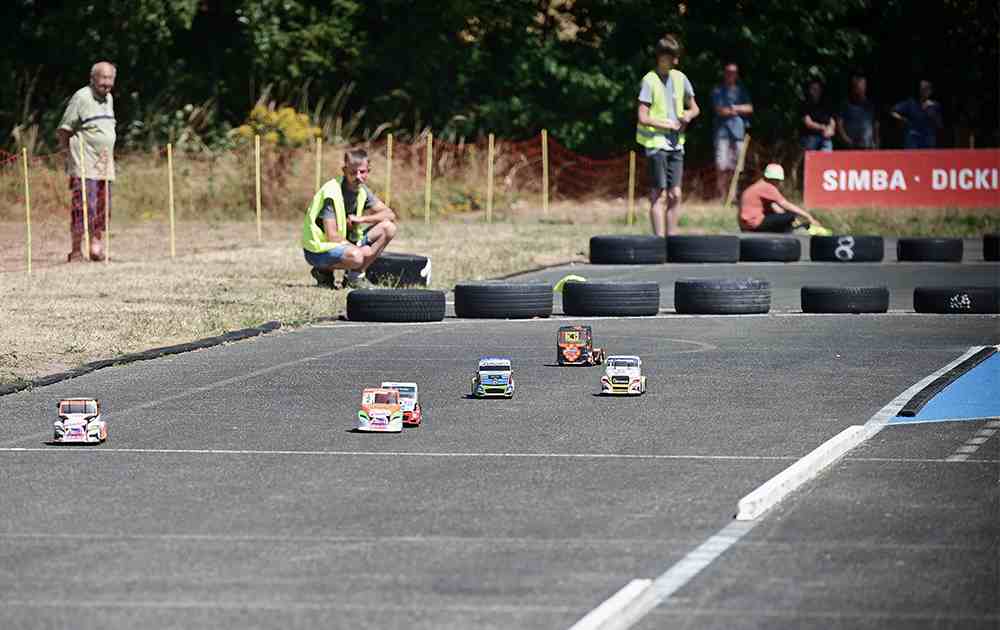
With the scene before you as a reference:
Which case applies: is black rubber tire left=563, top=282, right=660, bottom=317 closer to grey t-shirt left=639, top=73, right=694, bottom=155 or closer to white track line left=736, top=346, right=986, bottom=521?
white track line left=736, top=346, right=986, bottom=521

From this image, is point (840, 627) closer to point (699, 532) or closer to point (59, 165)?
point (699, 532)

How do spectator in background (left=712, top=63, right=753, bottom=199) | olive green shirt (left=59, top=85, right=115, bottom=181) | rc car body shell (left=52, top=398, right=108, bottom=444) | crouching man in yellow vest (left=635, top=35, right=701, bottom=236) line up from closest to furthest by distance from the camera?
1. rc car body shell (left=52, top=398, right=108, bottom=444)
2. olive green shirt (left=59, top=85, right=115, bottom=181)
3. crouching man in yellow vest (left=635, top=35, right=701, bottom=236)
4. spectator in background (left=712, top=63, right=753, bottom=199)

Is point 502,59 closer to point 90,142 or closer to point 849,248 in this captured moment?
point 849,248

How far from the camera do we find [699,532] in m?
7.16

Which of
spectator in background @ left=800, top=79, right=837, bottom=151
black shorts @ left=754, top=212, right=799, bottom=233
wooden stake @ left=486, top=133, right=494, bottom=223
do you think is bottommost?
black shorts @ left=754, top=212, right=799, bottom=233

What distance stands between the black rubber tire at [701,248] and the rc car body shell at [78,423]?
13802 mm

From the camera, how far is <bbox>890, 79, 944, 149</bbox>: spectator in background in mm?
33188

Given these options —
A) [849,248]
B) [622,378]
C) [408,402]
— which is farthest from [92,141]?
[408,402]

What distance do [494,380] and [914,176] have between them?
1864 centimetres

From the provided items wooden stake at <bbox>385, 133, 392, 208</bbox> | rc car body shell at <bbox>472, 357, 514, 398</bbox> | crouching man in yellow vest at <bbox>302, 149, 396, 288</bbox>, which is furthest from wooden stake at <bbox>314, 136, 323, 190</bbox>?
rc car body shell at <bbox>472, 357, 514, 398</bbox>

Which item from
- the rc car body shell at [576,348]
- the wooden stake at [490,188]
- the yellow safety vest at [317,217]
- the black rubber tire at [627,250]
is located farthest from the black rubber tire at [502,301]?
the wooden stake at [490,188]

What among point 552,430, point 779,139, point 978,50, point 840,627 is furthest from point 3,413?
point 978,50

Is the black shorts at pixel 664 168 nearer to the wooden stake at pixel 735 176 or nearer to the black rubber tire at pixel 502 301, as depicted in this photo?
the black rubber tire at pixel 502 301

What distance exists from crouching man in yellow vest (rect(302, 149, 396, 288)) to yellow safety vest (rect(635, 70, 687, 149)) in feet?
18.6
